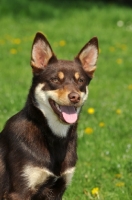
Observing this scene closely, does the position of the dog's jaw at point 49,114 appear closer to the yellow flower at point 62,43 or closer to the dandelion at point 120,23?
Result: the yellow flower at point 62,43

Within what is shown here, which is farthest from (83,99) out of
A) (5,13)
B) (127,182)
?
(5,13)

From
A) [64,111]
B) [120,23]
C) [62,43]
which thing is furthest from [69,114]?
[120,23]

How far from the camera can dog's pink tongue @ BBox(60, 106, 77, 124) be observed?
4.88 meters

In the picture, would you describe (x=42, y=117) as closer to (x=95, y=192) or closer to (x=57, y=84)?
(x=57, y=84)

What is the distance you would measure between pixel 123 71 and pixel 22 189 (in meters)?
7.92

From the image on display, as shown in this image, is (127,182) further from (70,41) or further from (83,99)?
(70,41)

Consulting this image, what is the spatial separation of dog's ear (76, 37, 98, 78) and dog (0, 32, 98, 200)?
0.78 feet

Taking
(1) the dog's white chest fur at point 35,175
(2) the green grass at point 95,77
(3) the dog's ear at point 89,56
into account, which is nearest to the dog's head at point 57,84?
(3) the dog's ear at point 89,56

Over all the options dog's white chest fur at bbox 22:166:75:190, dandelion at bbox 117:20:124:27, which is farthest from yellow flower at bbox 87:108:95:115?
dandelion at bbox 117:20:124:27

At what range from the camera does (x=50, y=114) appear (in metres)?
5.04

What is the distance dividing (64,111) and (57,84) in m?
0.29

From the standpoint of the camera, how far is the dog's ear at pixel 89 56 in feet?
17.9

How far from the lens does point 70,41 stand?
14.8 meters

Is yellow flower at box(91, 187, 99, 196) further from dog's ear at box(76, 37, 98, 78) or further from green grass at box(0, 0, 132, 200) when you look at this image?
dog's ear at box(76, 37, 98, 78)
